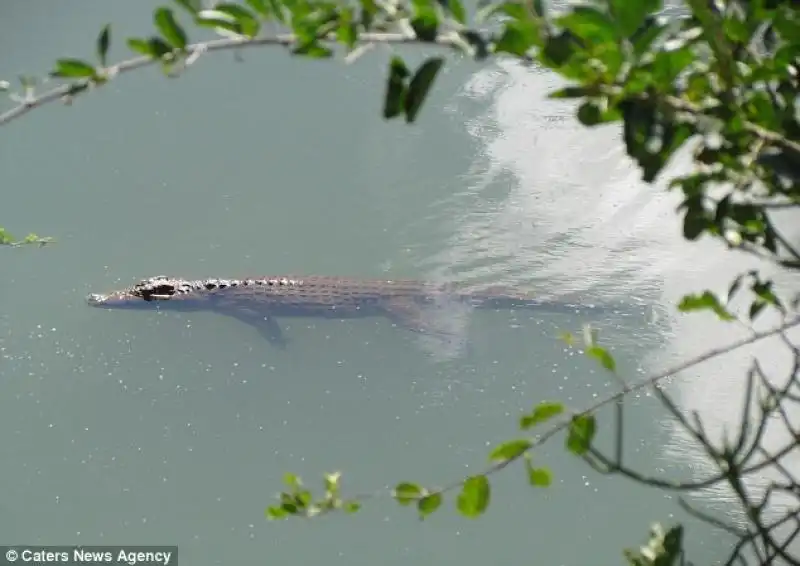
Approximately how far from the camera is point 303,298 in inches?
124

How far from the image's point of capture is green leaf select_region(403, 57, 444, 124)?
63 centimetres

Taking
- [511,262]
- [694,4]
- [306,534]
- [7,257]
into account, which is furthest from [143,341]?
[694,4]

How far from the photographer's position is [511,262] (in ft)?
10.1

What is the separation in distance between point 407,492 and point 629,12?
0.47m

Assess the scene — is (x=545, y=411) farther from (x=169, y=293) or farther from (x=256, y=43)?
(x=169, y=293)

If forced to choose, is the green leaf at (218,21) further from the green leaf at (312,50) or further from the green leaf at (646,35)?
the green leaf at (646,35)

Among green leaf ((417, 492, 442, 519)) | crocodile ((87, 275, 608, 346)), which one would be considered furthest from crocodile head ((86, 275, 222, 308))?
green leaf ((417, 492, 442, 519))

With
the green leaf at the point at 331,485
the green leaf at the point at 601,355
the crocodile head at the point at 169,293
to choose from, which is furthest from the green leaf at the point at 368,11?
the crocodile head at the point at 169,293

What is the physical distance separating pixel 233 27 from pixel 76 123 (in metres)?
3.53

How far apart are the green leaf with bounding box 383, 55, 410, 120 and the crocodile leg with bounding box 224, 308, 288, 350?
2512 mm

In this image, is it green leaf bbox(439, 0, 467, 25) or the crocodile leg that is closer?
green leaf bbox(439, 0, 467, 25)

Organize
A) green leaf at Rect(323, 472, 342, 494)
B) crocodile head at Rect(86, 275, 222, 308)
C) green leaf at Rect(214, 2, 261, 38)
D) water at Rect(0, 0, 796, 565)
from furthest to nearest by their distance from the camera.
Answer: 1. crocodile head at Rect(86, 275, 222, 308)
2. water at Rect(0, 0, 796, 565)
3. green leaf at Rect(323, 472, 342, 494)
4. green leaf at Rect(214, 2, 261, 38)

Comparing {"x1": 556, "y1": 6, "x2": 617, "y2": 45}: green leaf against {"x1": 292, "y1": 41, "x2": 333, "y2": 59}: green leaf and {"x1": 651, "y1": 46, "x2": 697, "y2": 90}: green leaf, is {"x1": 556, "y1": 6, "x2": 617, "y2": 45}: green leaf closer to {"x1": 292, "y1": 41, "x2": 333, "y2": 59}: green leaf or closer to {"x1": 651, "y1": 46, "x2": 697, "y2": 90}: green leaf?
{"x1": 651, "y1": 46, "x2": 697, "y2": 90}: green leaf

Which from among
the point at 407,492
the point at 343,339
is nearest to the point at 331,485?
the point at 407,492
